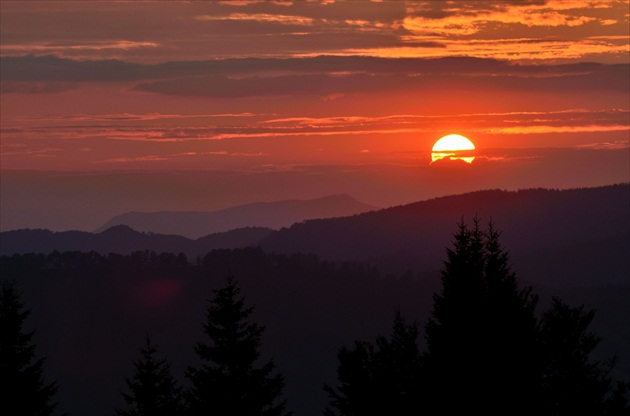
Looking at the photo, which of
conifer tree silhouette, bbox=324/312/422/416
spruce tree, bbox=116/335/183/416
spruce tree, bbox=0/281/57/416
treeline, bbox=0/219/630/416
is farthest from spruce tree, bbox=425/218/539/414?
spruce tree, bbox=116/335/183/416

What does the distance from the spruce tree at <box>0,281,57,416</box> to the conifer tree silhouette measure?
10.5 m

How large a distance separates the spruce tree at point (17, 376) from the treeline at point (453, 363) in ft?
0.15

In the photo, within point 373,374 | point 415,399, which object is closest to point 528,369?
point 415,399

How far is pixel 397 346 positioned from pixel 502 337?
442 inches

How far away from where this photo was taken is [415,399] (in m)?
33.9

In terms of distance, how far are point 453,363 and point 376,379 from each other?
8397mm

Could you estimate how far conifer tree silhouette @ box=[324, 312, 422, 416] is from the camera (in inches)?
Result: 1516

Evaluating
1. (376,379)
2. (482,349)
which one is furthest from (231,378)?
(482,349)

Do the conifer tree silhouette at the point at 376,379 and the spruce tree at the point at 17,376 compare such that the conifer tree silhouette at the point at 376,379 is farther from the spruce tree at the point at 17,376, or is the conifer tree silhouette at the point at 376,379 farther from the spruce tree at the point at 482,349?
the spruce tree at the point at 17,376

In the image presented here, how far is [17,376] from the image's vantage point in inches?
1610

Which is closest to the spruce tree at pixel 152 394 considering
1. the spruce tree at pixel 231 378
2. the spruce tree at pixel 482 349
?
the spruce tree at pixel 231 378

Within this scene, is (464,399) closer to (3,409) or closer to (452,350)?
(452,350)

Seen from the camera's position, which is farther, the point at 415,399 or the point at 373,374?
the point at 373,374

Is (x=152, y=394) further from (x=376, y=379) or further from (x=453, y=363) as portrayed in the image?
(x=453, y=363)
